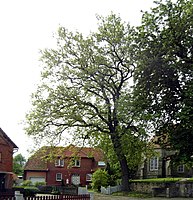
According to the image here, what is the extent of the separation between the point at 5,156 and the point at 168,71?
66.6 feet

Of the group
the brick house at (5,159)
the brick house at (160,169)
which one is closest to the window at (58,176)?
the brick house at (160,169)

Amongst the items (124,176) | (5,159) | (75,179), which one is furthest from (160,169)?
(5,159)

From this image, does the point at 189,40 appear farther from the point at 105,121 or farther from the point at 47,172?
the point at 47,172

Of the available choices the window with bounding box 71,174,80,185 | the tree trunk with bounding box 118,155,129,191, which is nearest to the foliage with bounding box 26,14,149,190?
the tree trunk with bounding box 118,155,129,191

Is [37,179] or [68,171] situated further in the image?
[68,171]

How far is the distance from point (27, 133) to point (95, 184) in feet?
41.7

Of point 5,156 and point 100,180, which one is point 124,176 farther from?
point 5,156

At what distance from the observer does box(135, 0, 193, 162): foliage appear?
1048 inches

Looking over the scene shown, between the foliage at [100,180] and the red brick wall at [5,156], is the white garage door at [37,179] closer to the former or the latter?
the foliage at [100,180]

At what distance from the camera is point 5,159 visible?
39.5 meters

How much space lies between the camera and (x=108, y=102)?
3894 centimetres

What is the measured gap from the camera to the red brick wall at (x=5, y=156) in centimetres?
3894

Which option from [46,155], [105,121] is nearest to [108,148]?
[105,121]

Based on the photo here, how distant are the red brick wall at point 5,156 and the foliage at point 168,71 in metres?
16.6
